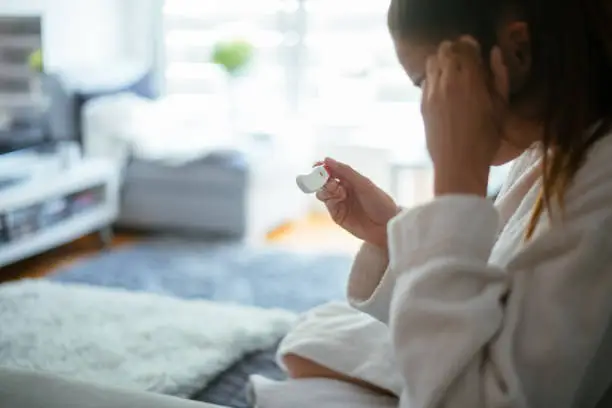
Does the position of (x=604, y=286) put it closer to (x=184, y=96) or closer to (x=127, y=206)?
(x=127, y=206)

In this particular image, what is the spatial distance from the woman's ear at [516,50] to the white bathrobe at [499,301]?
0.29 ft

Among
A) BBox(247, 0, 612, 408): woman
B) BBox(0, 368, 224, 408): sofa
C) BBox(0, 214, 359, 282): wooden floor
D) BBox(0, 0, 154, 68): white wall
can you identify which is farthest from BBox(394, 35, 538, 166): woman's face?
BBox(0, 0, 154, 68): white wall

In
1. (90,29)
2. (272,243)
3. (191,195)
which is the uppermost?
(90,29)

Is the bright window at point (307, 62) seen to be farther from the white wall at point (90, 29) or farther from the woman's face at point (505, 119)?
the woman's face at point (505, 119)

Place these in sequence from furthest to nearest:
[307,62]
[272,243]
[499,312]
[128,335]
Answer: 1. [307,62]
2. [272,243]
3. [128,335]
4. [499,312]

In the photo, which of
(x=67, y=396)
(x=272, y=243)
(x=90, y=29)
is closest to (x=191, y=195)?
(x=272, y=243)

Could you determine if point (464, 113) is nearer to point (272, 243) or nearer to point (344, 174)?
point (344, 174)

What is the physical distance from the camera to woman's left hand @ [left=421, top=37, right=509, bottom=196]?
2.37 feet

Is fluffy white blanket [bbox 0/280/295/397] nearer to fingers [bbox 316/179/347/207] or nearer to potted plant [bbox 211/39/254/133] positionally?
fingers [bbox 316/179/347/207]

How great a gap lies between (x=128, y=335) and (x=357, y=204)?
1.27 meters

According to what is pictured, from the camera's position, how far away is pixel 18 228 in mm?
3152

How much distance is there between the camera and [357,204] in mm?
1002

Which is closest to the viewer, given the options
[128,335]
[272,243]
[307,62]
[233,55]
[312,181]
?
[312,181]

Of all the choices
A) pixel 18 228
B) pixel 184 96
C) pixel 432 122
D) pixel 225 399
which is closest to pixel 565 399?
pixel 432 122
